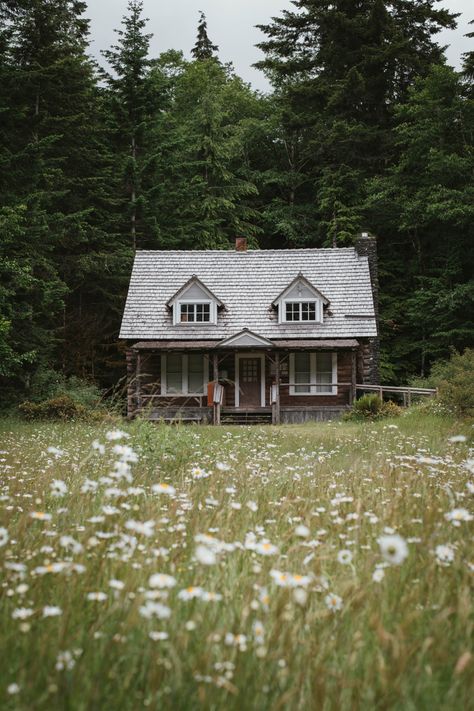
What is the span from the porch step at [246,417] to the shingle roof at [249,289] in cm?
308

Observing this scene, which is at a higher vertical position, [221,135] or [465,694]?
[221,135]

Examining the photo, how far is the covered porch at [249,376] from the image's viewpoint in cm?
2469

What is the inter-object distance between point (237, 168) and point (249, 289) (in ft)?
48.8

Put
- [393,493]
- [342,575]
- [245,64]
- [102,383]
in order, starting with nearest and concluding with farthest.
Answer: [342,575] < [393,493] < [102,383] < [245,64]

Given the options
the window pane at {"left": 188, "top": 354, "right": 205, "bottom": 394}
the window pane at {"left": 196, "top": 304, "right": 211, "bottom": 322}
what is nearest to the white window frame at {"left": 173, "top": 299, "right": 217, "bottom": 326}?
the window pane at {"left": 196, "top": 304, "right": 211, "bottom": 322}

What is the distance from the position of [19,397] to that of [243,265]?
36.1ft

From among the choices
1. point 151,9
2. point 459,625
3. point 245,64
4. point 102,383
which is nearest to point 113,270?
point 102,383

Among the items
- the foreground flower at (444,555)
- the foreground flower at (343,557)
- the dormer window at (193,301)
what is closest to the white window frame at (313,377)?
the dormer window at (193,301)

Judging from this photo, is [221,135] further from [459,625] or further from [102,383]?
[459,625]

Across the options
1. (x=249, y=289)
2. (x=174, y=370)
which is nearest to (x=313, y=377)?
(x=249, y=289)

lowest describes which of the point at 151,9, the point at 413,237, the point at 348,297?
the point at 348,297

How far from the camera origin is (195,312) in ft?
87.1

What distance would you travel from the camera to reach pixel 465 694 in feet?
7.48

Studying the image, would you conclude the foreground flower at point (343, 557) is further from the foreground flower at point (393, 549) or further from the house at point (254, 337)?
the house at point (254, 337)
